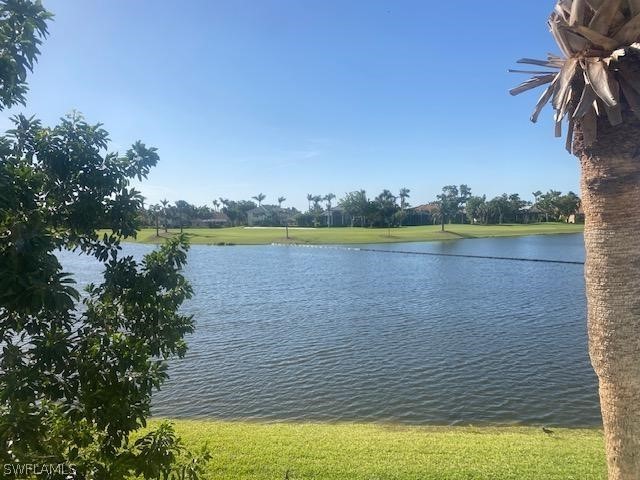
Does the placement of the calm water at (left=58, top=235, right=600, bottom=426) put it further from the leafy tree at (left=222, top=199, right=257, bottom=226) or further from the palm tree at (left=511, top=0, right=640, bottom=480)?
the leafy tree at (left=222, top=199, right=257, bottom=226)

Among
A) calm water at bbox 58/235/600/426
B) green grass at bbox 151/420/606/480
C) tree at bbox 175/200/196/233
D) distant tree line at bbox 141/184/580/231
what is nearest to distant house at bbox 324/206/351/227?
distant tree line at bbox 141/184/580/231

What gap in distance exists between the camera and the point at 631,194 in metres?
4.88

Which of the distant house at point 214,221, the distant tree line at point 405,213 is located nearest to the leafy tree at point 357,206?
the distant tree line at point 405,213

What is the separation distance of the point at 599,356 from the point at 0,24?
6445 millimetres

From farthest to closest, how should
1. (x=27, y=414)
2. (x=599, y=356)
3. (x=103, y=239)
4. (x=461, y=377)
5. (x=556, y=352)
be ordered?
(x=556, y=352)
(x=461, y=377)
(x=103, y=239)
(x=599, y=356)
(x=27, y=414)

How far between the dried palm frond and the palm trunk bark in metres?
0.21

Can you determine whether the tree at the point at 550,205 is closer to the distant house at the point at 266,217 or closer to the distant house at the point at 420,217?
the distant house at the point at 420,217

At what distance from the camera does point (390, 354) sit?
20750mm

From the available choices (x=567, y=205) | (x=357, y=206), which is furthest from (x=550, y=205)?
(x=357, y=206)

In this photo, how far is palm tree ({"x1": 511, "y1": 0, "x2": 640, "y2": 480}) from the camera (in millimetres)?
4770

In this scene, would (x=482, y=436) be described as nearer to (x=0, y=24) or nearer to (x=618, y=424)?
(x=618, y=424)

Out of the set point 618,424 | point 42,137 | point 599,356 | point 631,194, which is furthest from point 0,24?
Result: point 618,424

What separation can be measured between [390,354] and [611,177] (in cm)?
1664

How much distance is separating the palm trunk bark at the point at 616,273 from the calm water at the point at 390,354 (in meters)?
9.59
